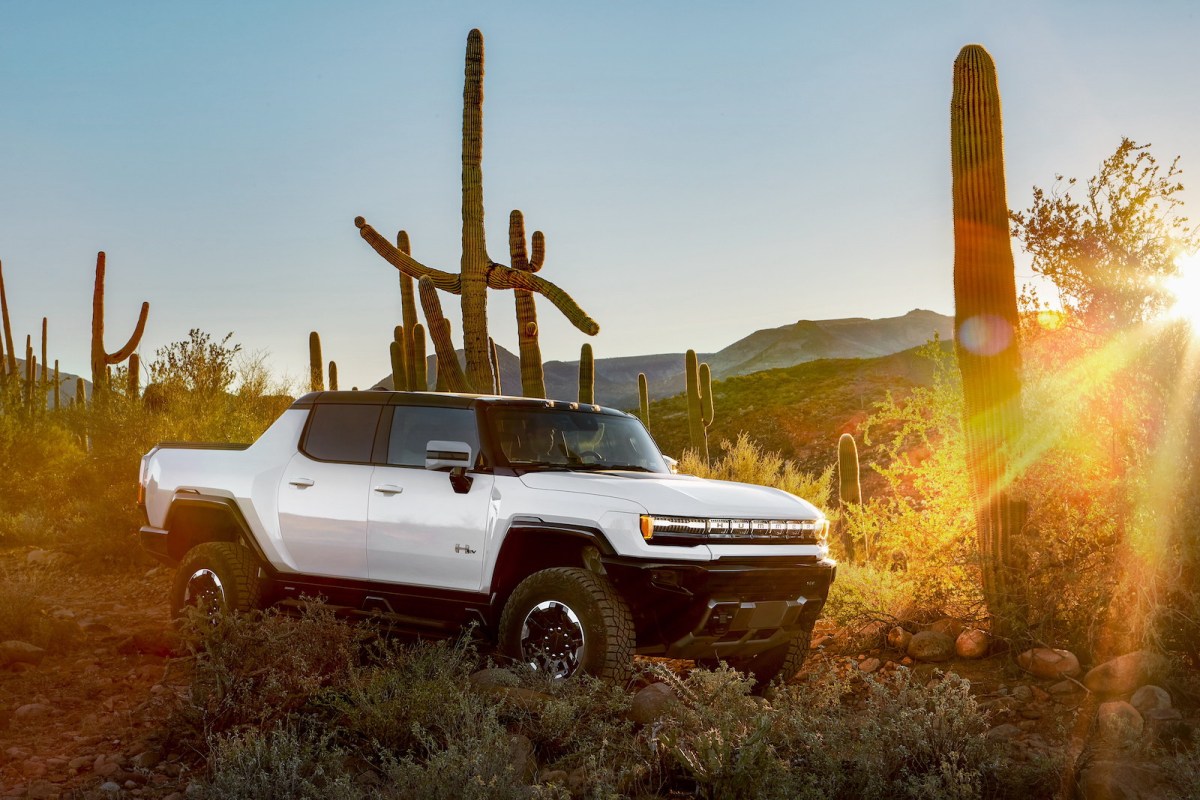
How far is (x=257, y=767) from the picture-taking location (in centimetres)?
525

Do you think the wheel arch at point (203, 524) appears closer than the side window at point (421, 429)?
No

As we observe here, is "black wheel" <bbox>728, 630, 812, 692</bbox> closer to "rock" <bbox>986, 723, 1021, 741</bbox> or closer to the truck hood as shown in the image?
the truck hood

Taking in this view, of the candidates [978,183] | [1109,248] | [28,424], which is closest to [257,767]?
[978,183]

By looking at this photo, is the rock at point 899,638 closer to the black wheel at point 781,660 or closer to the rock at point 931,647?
the rock at point 931,647

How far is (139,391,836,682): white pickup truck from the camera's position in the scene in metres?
6.72

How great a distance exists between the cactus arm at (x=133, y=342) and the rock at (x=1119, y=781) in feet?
92.0

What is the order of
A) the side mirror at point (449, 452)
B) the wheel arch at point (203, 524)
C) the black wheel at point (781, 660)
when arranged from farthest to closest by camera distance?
the wheel arch at point (203, 524)
the black wheel at point (781, 660)
the side mirror at point (449, 452)

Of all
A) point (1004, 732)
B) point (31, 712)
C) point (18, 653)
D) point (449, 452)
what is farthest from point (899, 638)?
point (18, 653)

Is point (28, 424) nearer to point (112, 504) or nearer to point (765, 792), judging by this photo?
point (112, 504)

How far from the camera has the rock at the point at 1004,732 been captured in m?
6.14

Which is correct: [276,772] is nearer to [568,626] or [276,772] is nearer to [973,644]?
[568,626]

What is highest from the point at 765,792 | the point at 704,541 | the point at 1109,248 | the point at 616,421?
the point at 1109,248

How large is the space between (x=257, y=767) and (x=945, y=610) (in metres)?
6.01

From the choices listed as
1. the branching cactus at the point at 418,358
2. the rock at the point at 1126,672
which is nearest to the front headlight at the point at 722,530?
the rock at the point at 1126,672
